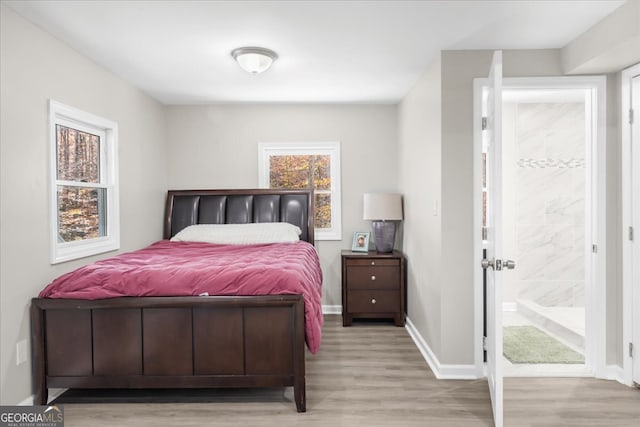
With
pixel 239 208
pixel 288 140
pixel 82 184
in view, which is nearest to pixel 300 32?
pixel 82 184

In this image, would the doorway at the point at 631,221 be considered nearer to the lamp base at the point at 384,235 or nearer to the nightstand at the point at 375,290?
the nightstand at the point at 375,290

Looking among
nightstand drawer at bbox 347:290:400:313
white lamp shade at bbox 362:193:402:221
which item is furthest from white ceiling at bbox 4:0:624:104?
nightstand drawer at bbox 347:290:400:313

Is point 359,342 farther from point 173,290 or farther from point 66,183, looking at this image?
point 66,183

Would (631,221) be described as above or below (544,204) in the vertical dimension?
below

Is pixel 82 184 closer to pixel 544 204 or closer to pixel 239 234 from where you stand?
pixel 239 234

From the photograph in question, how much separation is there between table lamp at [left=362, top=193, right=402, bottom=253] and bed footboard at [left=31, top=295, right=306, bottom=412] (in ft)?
7.03

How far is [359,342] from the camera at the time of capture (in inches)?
150

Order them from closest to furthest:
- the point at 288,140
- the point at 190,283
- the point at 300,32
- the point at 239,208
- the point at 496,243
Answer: the point at 496,243
the point at 190,283
the point at 300,32
the point at 239,208
the point at 288,140

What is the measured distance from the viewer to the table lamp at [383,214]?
4.44 meters

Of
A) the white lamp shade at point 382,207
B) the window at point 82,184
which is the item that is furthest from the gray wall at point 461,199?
the window at point 82,184

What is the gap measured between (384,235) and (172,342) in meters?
2.60

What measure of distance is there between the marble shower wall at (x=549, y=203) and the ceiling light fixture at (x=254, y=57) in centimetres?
332

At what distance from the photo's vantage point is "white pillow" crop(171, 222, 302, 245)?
4.22 meters

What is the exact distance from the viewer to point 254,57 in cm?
305
